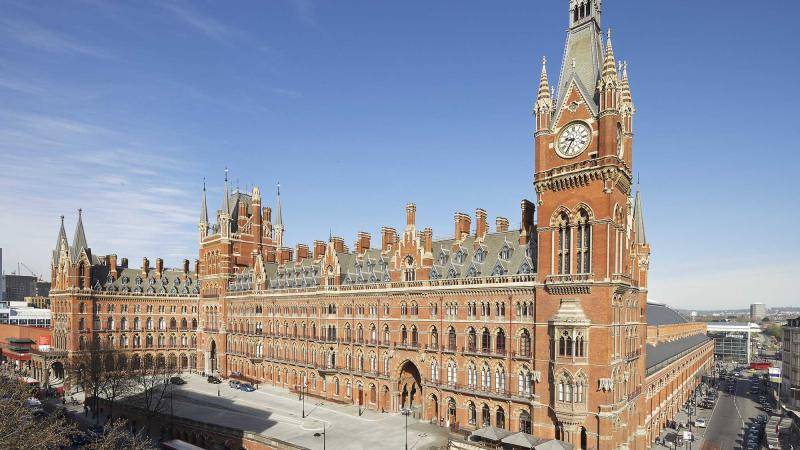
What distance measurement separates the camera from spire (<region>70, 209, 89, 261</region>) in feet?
358

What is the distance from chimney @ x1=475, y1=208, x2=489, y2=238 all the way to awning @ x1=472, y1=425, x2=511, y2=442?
81.0 ft

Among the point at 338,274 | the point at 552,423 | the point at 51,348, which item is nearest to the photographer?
the point at 552,423

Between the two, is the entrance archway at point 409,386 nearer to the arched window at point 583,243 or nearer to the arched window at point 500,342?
the arched window at point 500,342

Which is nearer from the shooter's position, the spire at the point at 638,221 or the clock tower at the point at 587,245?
the clock tower at the point at 587,245

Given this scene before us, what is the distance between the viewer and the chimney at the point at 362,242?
3509 inches

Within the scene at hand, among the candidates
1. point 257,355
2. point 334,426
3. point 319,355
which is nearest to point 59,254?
point 257,355

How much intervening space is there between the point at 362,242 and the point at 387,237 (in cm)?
869

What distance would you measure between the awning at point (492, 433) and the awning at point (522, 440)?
1.45 meters

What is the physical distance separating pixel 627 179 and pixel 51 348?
124m

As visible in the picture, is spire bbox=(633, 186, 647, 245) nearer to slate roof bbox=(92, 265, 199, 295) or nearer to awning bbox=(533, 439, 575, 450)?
awning bbox=(533, 439, 575, 450)

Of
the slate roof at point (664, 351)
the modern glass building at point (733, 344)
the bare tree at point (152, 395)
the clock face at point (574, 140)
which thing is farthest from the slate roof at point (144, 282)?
the modern glass building at point (733, 344)

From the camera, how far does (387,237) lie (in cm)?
8238

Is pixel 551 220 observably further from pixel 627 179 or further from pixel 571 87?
pixel 571 87

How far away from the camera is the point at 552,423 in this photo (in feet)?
173
